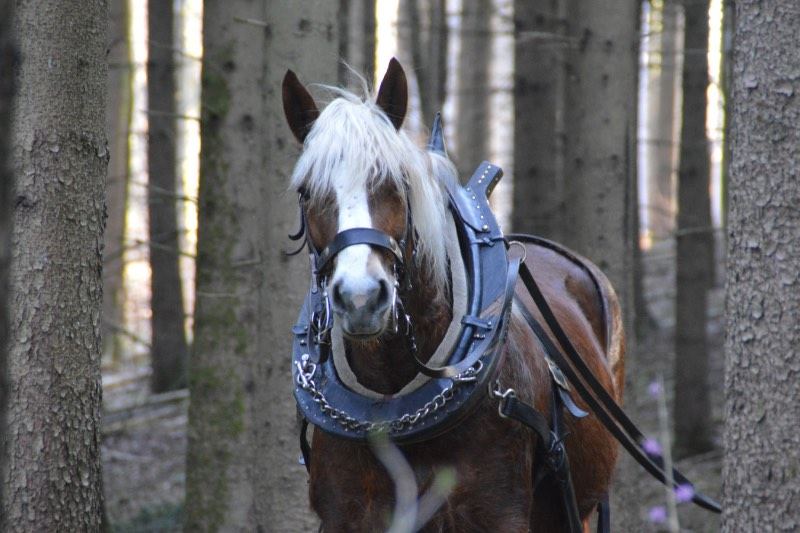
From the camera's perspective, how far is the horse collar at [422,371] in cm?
361

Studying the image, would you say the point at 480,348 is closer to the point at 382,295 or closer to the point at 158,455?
the point at 382,295

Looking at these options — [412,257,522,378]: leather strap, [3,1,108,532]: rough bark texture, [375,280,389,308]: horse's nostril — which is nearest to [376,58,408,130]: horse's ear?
[412,257,522,378]: leather strap

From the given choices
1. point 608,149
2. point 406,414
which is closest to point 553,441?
point 406,414

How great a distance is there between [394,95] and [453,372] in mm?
988

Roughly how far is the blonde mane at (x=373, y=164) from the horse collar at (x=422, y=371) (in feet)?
0.58

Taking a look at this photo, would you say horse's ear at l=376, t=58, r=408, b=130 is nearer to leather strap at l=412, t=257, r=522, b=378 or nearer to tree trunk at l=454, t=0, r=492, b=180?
leather strap at l=412, t=257, r=522, b=378

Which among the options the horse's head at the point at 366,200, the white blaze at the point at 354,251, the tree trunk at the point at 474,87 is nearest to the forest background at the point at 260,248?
the horse's head at the point at 366,200

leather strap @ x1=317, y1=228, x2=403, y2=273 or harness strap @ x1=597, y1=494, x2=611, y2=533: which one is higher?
leather strap @ x1=317, y1=228, x2=403, y2=273

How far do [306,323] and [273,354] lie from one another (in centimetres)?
234

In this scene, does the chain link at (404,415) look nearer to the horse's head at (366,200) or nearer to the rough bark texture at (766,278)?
the horse's head at (366,200)

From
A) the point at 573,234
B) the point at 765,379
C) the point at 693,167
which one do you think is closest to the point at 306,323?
the point at 765,379

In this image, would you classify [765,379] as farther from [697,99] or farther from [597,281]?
[697,99]

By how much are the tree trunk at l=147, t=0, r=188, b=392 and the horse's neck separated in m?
7.98

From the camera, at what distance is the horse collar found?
361cm
